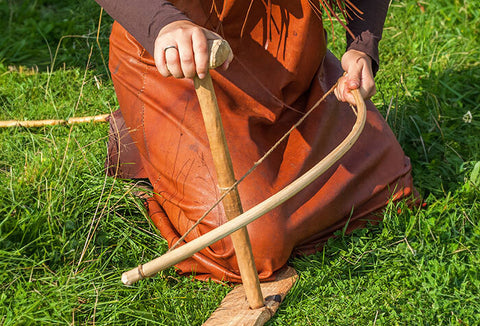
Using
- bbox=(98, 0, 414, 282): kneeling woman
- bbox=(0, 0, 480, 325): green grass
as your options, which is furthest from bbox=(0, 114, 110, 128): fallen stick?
bbox=(98, 0, 414, 282): kneeling woman

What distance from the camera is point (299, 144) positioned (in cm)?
241

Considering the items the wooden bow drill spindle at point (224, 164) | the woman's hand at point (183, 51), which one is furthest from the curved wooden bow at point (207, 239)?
the woman's hand at point (183, 51)

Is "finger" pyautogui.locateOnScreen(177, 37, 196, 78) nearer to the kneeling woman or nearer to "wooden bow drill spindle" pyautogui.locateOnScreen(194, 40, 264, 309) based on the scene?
"wooden bow drill spindle" pyautogui.locateOnScreen(194, 40, 264, 309)

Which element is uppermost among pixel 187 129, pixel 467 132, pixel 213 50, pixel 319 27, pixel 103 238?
pixel 213 50

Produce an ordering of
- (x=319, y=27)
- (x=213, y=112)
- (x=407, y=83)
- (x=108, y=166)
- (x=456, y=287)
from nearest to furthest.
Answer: (x=213, y=112) < (x=456, y=287) < (x=319, y=27) < (x=108, y=166) < (x=407, y=83)

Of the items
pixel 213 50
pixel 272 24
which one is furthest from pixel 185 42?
pixel 272 24

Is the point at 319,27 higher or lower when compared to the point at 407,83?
higher

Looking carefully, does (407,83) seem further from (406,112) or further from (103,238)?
(103,238)

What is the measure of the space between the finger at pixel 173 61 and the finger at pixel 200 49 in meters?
0.05

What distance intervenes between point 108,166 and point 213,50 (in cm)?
116

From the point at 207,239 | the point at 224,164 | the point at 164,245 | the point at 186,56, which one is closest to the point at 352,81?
the point at 224,164

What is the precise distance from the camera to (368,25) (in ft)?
7.80

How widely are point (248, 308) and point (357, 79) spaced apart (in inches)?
34.9

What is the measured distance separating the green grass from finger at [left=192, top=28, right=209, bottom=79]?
87 cm
